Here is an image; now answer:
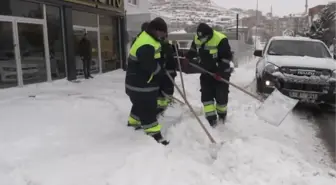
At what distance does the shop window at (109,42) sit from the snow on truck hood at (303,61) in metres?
8.58

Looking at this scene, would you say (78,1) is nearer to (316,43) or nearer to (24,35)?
(24,35)

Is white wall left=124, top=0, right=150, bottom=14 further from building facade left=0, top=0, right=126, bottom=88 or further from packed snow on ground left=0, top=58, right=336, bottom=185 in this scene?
packed snow on ground left=0, top=58, right=336, bottom=185

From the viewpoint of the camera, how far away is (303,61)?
7.36m

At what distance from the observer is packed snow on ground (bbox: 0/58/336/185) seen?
11.2 feet

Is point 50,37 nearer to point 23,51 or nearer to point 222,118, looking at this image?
point 23,51

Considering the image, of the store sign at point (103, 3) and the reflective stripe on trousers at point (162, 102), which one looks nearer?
the reflective stripe on trousers at point (162, 102)

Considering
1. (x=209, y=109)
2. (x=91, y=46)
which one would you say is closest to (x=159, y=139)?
(x=209, y=109)

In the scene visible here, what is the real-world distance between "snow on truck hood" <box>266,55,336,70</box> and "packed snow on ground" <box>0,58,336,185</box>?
1381 mm

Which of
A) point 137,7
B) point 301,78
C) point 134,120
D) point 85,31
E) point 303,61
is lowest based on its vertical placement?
point 134,120

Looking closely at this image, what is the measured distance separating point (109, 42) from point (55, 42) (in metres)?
4.46

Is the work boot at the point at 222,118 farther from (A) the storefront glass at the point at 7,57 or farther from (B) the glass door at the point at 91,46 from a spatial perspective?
(B) the glass door at the point at 91,46

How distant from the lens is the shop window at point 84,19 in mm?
12133

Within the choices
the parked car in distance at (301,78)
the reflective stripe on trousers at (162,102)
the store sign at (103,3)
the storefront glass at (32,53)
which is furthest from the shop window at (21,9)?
the parked car in distance at (301,78)

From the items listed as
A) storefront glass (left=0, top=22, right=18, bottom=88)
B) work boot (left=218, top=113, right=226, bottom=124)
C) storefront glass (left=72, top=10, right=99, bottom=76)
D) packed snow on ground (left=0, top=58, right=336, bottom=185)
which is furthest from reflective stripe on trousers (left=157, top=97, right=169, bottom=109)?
storefront glass (left=72, top=10, right=99, bottom=76)
